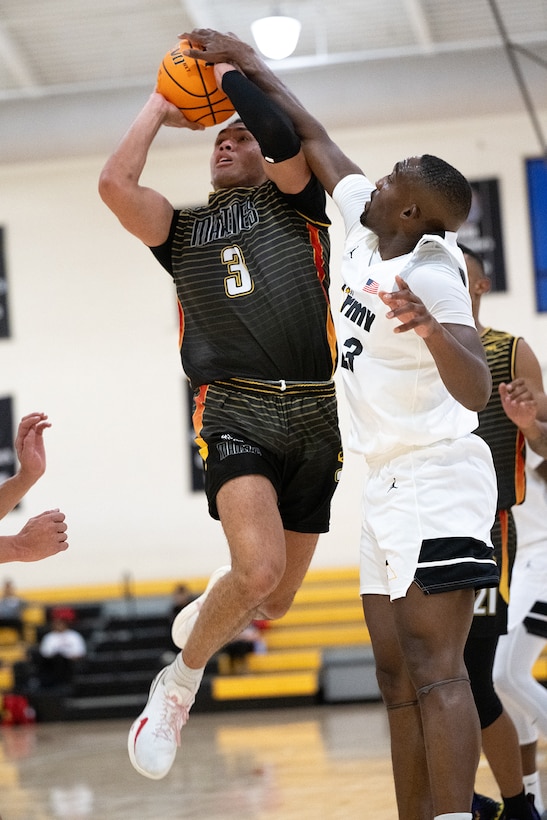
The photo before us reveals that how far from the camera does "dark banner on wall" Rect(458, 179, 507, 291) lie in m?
14.2

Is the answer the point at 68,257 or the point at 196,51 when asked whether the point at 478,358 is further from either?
the point at 68,257

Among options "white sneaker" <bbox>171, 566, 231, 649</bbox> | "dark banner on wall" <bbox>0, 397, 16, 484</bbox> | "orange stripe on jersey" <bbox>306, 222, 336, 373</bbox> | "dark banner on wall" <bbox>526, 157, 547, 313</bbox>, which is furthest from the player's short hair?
"dark banner on wall" <bbox>0, 397, 16, 484</bbox>

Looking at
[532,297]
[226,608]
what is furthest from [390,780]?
[532,297]

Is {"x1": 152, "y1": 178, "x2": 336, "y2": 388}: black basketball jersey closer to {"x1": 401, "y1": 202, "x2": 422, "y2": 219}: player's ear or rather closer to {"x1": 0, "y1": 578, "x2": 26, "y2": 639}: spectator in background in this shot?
{"x1": 401, "y1": 202, "x2": 422, "y2": 219}: player's ear

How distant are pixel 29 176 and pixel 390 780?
12210mm

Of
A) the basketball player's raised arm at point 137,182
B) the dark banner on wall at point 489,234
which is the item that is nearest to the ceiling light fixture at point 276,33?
the dark banner on wall at point 489,234

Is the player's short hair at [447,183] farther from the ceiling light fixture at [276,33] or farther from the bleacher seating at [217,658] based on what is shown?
the bleacher seating at [217,658]

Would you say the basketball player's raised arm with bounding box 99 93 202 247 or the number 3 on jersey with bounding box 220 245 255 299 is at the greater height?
the basketball player's raised arm with bounding box 99 93 202 247

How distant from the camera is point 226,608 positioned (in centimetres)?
356

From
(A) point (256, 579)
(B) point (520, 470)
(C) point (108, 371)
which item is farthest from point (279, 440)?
(C) point (108, 371)

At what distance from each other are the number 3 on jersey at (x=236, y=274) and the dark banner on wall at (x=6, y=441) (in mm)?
11948

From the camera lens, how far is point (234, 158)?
161 inches

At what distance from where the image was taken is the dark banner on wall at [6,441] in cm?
1530

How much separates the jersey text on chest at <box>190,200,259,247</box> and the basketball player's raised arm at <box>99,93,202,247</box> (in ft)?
0.38
